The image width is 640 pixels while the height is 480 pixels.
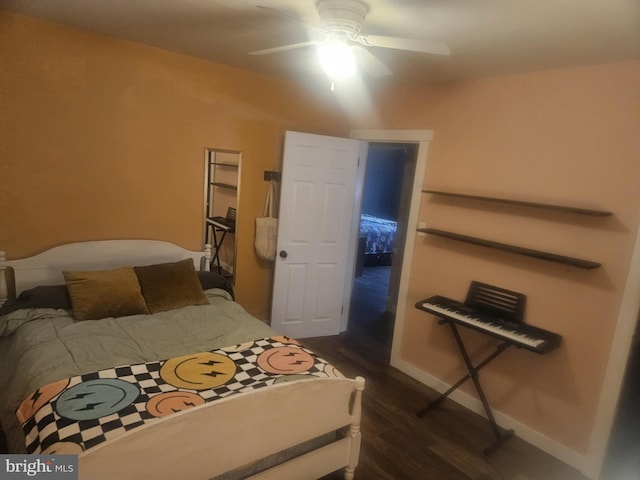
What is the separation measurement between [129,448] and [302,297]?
2600 mm

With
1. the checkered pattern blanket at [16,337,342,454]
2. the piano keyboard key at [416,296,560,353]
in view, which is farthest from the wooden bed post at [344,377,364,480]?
the piano keyboard key at [416,296,560,353]

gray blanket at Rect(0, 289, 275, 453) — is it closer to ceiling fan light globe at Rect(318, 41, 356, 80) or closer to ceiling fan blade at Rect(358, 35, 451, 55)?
ceiling fan light globe at Rect(318, 41, 356, 80)

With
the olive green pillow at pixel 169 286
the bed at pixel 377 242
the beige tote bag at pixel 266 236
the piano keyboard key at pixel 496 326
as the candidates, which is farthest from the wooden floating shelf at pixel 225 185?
Result: the bed at pixel 377 242

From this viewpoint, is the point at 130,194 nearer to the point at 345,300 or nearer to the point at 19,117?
the point at 19,117

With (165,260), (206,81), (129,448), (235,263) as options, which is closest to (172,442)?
(129,448)

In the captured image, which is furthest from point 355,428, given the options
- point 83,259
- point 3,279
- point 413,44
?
point 3,279

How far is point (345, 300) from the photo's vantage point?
13.6 ft

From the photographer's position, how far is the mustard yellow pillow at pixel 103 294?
249cm

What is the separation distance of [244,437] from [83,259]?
2.06 metres

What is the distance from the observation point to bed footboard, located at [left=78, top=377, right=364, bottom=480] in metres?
1.29

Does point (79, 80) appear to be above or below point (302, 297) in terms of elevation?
above

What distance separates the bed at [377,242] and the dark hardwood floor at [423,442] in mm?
3260

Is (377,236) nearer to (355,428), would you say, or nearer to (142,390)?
(355,428)

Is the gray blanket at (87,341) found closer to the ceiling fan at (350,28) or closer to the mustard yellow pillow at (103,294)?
the mustard yellow pillow at (103,294)
